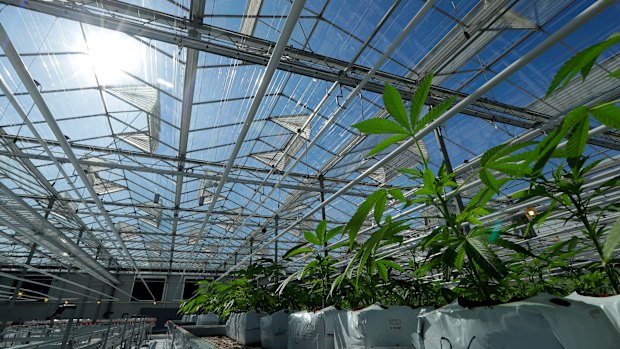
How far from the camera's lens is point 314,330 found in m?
1.37

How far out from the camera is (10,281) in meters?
18.9

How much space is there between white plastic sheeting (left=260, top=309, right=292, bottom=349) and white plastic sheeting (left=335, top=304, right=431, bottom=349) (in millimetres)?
747

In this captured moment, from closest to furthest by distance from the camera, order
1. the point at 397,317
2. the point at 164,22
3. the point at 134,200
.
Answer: the point at 397,317, the point at 164,22, the point at 134,200

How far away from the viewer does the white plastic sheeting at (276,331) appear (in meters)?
1.79

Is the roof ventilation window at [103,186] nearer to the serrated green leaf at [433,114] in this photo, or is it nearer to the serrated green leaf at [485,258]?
the serrated green leaf at [433,114]

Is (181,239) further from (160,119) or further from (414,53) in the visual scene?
(414,53)

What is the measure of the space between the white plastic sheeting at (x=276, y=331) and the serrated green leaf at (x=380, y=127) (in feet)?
4.76

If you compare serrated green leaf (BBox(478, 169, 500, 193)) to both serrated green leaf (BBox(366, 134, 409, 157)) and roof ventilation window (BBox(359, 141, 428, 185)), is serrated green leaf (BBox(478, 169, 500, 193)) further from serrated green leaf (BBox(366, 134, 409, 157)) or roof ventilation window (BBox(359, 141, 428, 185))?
roof ventilation window (BBox(359, 141, 428, 185))

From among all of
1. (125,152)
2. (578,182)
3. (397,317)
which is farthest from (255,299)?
(125,152)

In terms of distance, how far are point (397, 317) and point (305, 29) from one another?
12.1 feet

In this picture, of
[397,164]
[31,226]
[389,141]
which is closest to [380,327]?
[389,141]

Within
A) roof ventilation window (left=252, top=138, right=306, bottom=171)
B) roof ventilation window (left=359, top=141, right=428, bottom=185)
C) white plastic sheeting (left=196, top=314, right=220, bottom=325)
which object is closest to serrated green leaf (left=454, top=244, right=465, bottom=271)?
roof ventilation window (left=359, top=141, right=428, bottom=185)

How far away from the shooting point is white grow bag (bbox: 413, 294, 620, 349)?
0.56 metres

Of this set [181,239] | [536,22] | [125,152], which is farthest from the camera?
[181,239]
